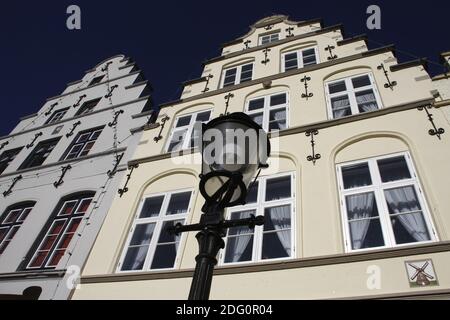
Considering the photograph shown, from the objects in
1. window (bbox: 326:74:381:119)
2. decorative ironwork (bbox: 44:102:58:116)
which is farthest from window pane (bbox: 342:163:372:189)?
decorative ironwork (bbox: 44:102:58:116)

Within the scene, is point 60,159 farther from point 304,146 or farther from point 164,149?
point 304,146

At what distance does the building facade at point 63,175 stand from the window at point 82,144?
0.04 meters

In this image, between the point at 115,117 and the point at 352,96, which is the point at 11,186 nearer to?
the point at 115,117

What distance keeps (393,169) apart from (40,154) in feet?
36.9

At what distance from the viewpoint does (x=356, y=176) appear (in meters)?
6.21

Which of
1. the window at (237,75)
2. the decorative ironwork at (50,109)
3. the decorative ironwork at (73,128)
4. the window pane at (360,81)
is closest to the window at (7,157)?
the decorative ironwork at (50,109)

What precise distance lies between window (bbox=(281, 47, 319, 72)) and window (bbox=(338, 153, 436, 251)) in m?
5.19

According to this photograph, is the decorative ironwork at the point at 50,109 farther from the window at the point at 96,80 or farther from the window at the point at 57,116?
the window at the point at 96,80

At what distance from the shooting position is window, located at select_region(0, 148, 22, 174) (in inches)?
492

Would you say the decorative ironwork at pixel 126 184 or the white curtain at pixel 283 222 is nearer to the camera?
the white curtain at pixel 283 222

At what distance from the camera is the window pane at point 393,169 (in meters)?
5.80

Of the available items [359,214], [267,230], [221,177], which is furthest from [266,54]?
[221,177]
